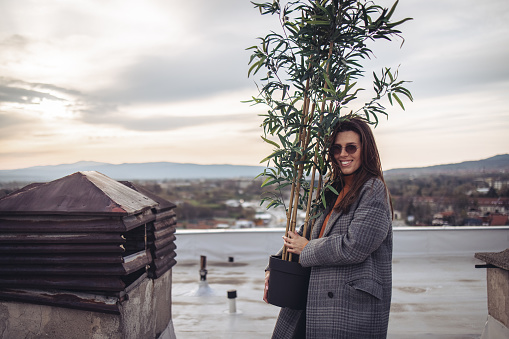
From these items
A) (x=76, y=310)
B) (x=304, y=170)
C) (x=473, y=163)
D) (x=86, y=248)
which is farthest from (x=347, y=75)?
(x=473, y=163)

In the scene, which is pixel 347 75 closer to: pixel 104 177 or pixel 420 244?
pixel 104 177

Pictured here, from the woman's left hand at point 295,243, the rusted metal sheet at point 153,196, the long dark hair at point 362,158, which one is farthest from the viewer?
the rusted metal sheet at point 153,196

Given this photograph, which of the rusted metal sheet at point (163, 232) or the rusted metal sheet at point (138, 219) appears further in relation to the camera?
the rusted metal sheet at point (163, 232)

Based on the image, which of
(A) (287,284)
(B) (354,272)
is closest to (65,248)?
(A) (287,284)

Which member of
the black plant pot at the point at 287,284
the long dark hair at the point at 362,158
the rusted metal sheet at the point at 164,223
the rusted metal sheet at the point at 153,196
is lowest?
the black plant pot at the point at 287,284

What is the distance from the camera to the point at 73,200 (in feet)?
7.33

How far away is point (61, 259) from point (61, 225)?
16 centimetres

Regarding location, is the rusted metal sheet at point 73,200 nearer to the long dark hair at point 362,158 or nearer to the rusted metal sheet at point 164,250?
the rusted metal sheet at point 164,250

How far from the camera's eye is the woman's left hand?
7.12 feet

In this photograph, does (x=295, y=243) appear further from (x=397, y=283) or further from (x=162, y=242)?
(x=397, y=283)

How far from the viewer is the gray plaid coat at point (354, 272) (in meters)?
1.96

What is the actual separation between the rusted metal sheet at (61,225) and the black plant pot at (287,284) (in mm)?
752

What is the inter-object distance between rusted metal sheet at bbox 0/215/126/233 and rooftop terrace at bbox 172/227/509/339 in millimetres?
1992

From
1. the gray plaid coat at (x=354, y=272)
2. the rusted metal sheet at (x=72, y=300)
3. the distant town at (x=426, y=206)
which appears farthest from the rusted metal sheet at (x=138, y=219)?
the distant town at (x=426, y=206)
